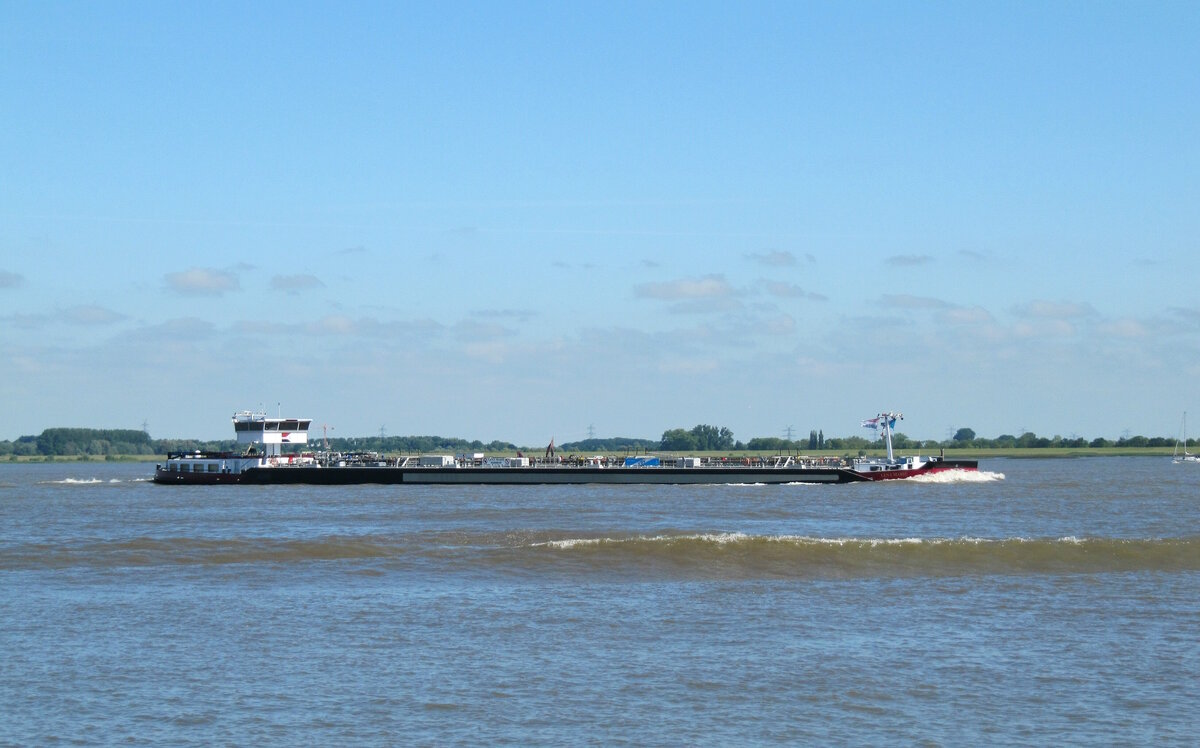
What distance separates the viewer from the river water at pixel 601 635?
17.6 meters

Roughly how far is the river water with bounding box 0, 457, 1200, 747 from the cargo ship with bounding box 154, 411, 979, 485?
48393mm

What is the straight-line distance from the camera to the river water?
57.8 ft

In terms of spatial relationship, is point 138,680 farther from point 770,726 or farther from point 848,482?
point 848,482

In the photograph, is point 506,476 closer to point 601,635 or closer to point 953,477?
point 953,477

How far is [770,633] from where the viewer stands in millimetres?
24719

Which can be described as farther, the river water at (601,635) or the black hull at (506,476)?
the black hull at (506,476)

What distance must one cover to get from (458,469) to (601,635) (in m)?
79.5

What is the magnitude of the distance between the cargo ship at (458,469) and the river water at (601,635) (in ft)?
159

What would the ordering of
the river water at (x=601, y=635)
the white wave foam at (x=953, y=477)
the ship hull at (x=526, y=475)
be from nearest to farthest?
the river water at (x=601, y=635)
the ship hull at (x=526, y=475)
the white wave foam at (x=953, y=477)

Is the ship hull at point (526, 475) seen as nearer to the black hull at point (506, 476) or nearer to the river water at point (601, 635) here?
the black hull at point (506, 476)

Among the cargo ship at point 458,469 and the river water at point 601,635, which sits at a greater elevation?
the cargo ship at point 458,469

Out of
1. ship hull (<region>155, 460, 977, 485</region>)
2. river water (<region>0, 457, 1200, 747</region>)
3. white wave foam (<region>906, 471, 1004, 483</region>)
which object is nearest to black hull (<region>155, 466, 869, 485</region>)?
ship hull (<region>155, 460, 977, 485</region>)

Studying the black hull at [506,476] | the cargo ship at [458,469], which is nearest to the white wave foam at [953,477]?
the cargo ship at [458,469]

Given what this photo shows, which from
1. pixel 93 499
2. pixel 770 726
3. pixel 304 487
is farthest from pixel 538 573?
pixel 304 487
